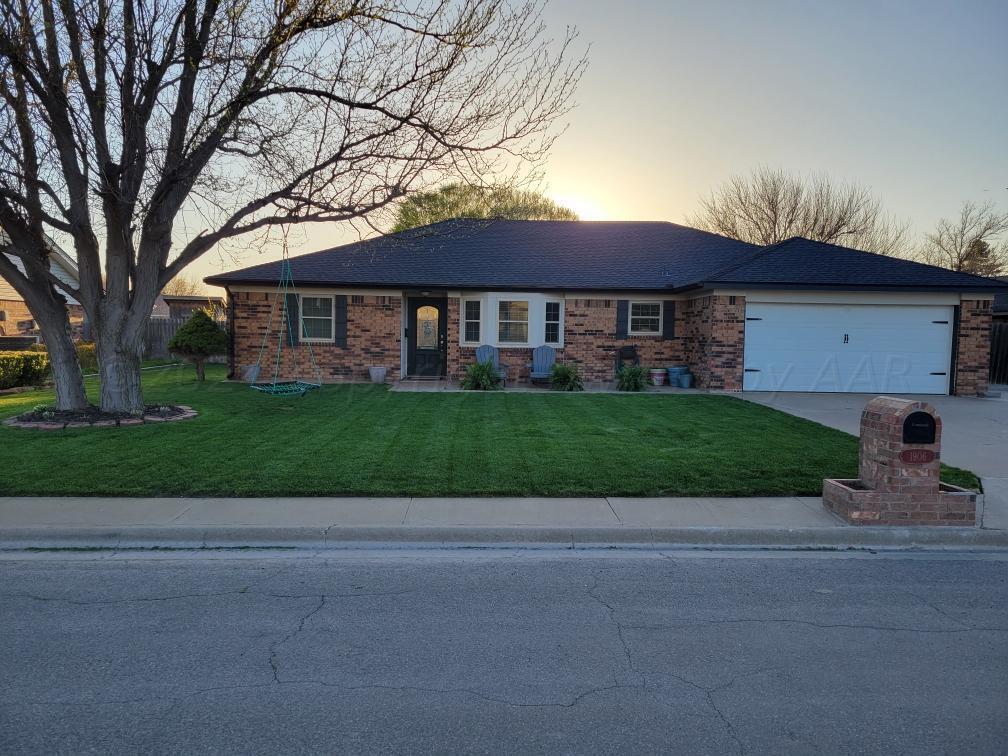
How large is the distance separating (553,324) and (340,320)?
18.7 feet

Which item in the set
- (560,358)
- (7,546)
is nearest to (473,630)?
(7,546)

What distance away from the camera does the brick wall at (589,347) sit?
62.4 feet

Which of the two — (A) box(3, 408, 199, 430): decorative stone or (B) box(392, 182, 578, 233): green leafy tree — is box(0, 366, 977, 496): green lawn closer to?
(A) box(3, 408, 199, 430): decorative stone

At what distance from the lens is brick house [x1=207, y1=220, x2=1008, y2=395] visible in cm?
1706

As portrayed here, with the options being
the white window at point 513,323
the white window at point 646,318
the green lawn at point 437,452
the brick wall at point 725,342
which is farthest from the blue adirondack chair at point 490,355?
the brick wall at point 725,342

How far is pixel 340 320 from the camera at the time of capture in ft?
61.7

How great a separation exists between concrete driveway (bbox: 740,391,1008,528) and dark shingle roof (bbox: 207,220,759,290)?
5.02 metres

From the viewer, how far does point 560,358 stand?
62.4ft

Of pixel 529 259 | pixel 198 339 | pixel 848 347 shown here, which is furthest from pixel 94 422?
pixel 848 347

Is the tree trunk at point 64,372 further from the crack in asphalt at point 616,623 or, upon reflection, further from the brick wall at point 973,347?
the brick wall at point 973,347

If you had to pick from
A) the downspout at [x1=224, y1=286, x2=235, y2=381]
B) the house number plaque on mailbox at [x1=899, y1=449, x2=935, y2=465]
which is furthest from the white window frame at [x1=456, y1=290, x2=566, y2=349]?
the house number plaque on mailbox at [x1=899, y1=449, x2=935, y2=465]

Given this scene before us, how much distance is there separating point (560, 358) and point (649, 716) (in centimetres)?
1580

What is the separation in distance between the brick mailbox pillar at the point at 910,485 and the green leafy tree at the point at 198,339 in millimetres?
15882

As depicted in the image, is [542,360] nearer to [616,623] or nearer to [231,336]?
[231,336]
